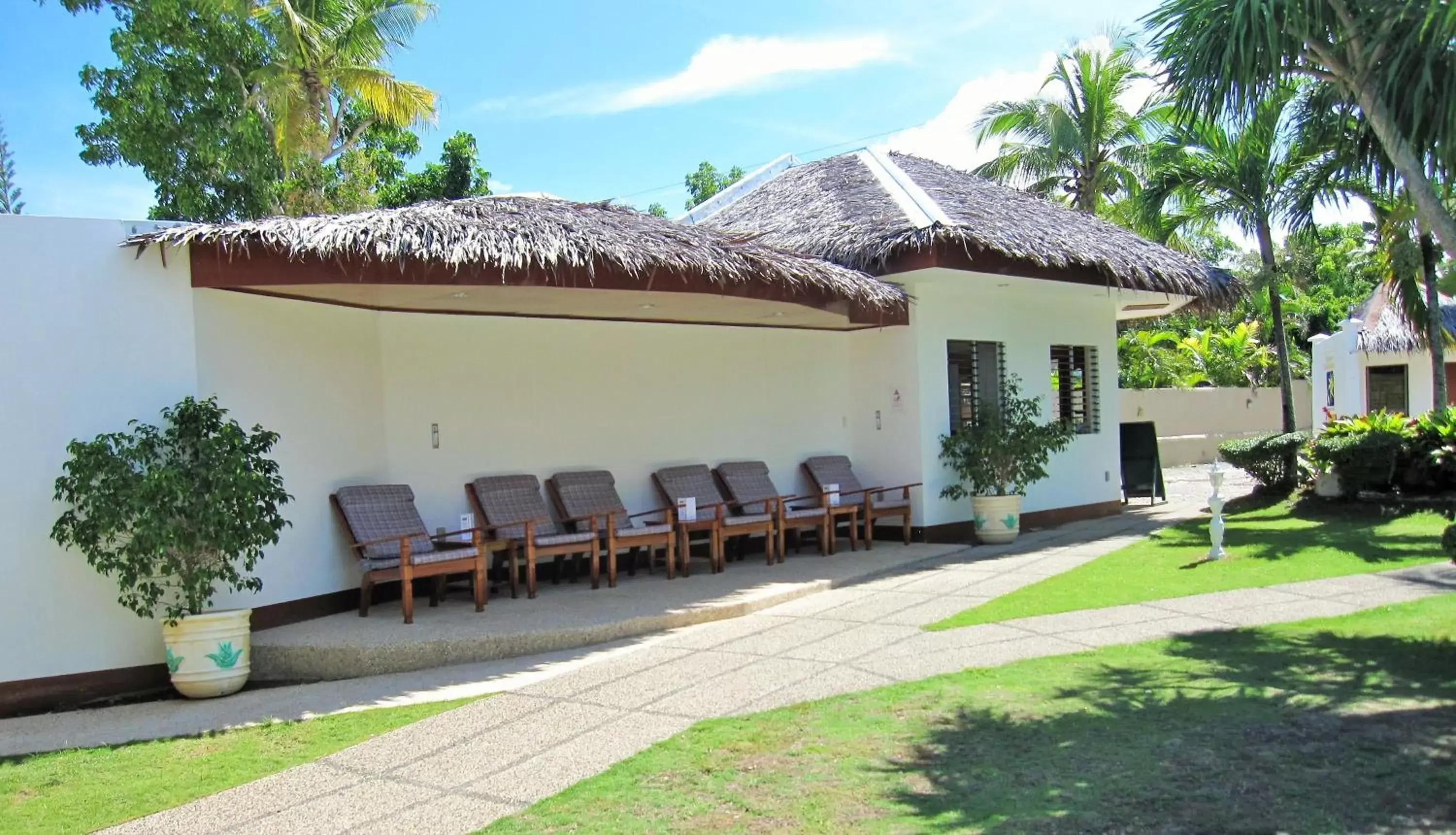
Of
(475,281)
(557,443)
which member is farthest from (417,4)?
(475,281)

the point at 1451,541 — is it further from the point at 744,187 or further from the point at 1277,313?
the point at 744,187

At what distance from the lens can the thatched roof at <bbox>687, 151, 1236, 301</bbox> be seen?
1138 cm

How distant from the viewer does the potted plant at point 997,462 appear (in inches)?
468

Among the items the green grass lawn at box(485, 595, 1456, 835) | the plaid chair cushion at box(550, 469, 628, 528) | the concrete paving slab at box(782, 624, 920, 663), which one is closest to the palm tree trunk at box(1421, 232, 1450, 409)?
the green grass lawn at box(485, 595, 1456, 835)

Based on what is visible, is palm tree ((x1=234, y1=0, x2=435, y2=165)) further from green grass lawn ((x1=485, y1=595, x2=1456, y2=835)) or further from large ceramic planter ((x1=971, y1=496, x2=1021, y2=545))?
green grass lawn ((x1=485, y1=595, x2=1456, y2=835))

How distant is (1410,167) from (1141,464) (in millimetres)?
10218

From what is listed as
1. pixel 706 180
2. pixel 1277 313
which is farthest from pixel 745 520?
pixel 706 180

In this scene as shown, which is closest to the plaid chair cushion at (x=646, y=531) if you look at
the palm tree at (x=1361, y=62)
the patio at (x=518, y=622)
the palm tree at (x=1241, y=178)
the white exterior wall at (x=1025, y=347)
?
the patio at (x=518, y=622)

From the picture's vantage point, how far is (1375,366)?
2461 centimetres

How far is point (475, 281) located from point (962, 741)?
4853 millimetres

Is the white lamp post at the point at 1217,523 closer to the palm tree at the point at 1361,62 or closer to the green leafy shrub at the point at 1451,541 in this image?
the green leafy shrub at the point at 1451,541

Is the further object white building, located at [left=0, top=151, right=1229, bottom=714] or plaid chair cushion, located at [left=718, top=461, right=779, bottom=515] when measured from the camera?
plaid chair cushion, located at [left=718, top=461, right=779, bottom=515]

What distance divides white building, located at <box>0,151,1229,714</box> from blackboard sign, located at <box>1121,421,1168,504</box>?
106 centimetres

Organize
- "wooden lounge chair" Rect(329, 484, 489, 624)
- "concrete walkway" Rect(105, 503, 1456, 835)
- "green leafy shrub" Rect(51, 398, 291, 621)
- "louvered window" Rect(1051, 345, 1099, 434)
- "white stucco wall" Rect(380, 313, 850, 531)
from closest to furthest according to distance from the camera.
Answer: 1. "concrete walkway" Rect(105, 503, 1456, 835)
2. "green leafy shrub" Rect(51, 398, 291, 621)
3. "wooden lounge chair" Rect(329, 484, 489, 624)
4. "white stucco wall" Rect(380, 313, 850, 531)
5. "louvered window" Rect(1051, 345, 1099, 434)
